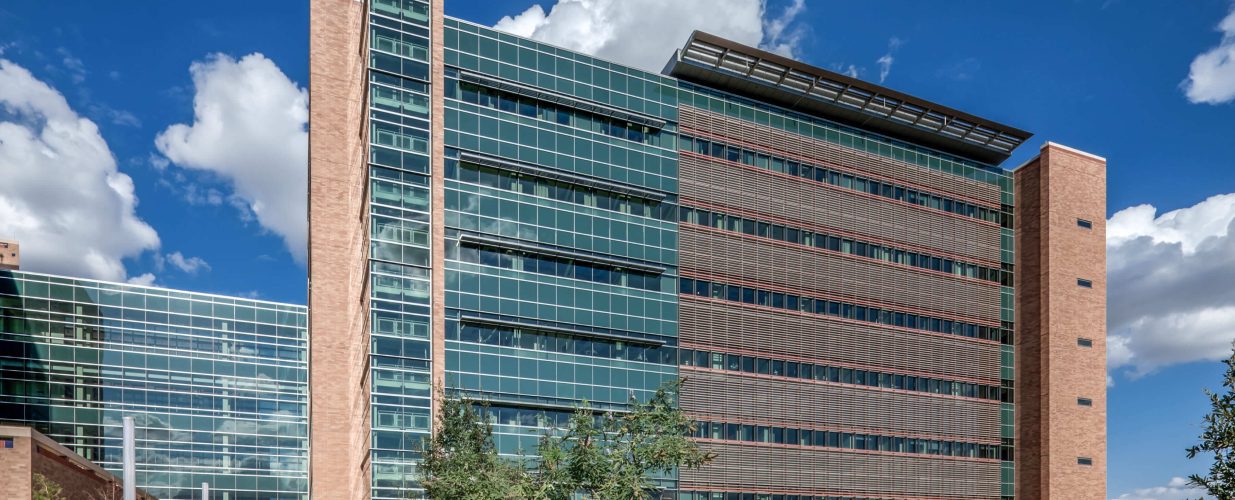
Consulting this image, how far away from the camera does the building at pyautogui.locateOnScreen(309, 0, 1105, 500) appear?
5262 centimetres

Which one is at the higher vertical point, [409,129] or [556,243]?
[409,129]

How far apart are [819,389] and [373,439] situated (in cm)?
2980

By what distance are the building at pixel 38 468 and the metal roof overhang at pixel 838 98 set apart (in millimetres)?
40372

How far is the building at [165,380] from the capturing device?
230 feet

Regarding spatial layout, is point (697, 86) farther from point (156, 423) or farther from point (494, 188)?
point (156, 423)

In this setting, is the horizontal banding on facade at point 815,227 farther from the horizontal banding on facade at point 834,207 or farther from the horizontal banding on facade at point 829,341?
the horizontal banding on facade at point 829,341

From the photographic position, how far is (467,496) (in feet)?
92.2

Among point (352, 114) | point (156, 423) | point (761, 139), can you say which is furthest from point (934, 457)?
point (156, 423)

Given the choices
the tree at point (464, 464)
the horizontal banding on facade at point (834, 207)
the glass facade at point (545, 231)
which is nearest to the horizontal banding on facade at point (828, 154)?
the glass facade at point (545, 231)

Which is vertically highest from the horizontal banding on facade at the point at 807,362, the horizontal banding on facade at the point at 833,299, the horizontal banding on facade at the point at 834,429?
the horizontal banding on facade at the point at 833,299

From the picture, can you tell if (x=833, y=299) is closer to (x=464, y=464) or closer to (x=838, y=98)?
(x=838, y=98)

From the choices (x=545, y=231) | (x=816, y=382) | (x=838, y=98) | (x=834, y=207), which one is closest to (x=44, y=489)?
(x=545, y=231)

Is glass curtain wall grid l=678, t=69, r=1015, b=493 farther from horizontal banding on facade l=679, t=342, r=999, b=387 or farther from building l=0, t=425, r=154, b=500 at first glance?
building l=0, t=425, r=154, b=500

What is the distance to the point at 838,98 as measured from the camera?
65.4 m
